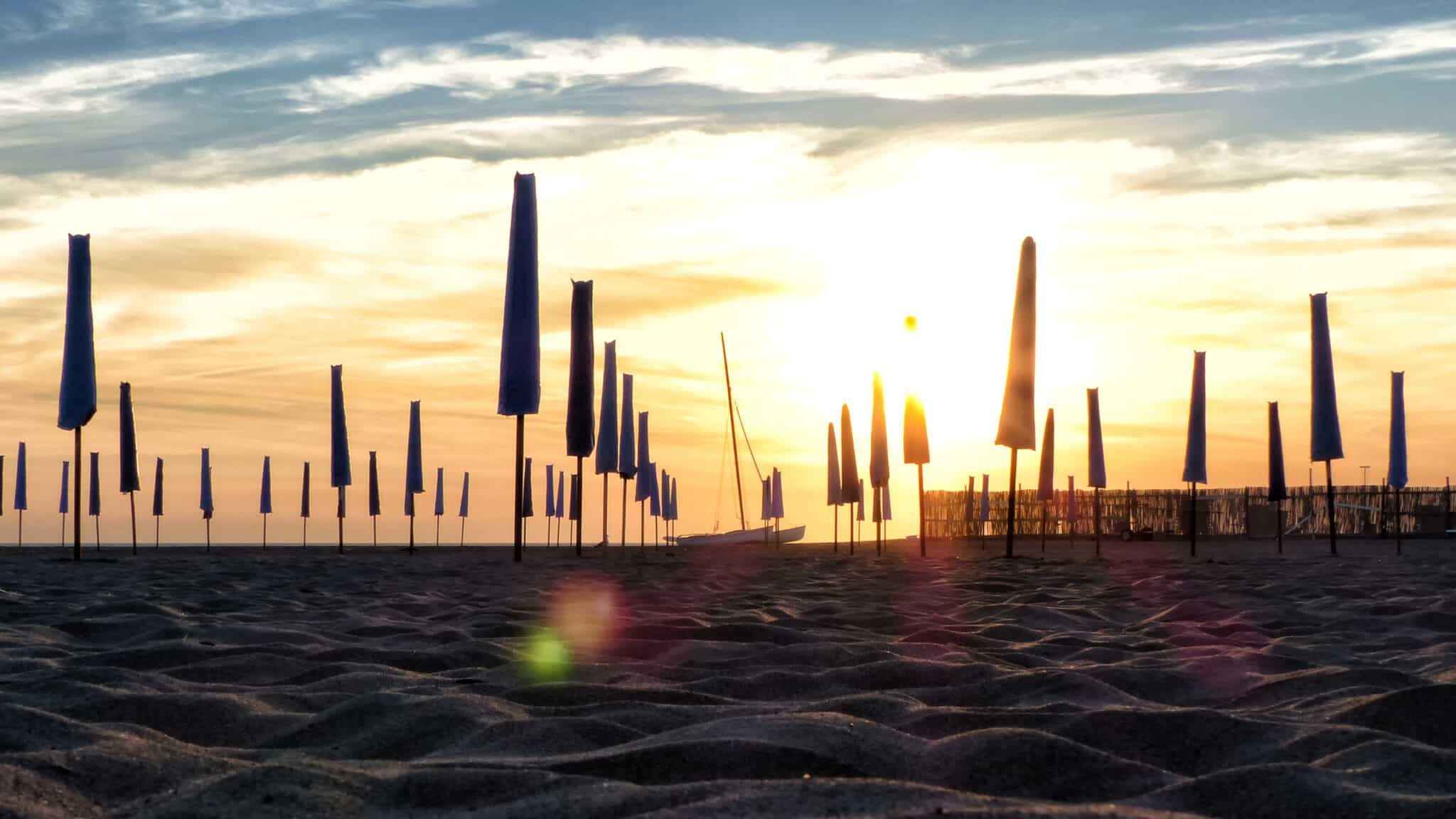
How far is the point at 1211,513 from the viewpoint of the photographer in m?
30.3

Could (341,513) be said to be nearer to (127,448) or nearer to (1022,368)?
(127,448)

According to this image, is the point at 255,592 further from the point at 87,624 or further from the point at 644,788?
the point at 644,788

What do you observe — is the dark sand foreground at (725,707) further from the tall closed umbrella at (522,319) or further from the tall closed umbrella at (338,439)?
the tall closed umbrella at (338,439)

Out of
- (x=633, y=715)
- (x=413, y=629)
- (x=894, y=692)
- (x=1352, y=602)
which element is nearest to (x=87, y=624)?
(x=413, y=629)

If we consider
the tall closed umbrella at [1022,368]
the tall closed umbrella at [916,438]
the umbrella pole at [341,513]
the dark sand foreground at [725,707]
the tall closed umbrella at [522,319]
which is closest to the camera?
the dark sand foreground at [725,707]

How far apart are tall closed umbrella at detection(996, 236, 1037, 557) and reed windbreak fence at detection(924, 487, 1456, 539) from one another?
16.0m

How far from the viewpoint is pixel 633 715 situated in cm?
268

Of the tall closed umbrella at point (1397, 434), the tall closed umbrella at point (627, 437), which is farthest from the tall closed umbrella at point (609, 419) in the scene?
the tall closed umbrella at point (1397, 434)

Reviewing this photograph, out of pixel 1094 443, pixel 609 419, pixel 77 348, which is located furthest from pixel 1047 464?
pixel 77 348

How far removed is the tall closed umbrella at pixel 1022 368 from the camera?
11.0m

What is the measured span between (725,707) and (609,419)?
12.7 metres

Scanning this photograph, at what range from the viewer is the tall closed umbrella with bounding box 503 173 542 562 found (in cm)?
973

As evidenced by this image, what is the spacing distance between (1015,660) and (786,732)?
189 cm

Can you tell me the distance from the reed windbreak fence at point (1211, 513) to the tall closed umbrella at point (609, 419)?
13.7 meters
